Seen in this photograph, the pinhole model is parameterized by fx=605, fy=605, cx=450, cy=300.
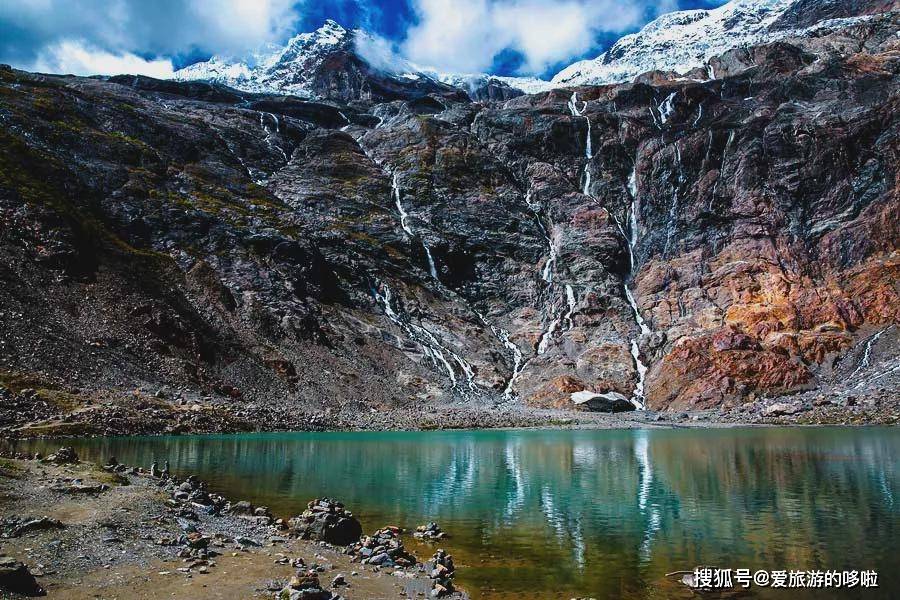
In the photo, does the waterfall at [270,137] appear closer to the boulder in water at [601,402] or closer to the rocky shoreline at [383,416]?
the rocky shoreline at [383,416]

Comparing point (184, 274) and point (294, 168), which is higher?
point (294, 168)

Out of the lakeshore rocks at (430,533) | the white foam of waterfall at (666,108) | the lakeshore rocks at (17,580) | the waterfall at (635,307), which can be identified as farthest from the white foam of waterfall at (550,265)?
the lakeshore rocks at (17,580)

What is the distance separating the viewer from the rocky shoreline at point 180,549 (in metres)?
12.7

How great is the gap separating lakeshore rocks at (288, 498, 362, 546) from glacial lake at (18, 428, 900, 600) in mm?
A: 2309

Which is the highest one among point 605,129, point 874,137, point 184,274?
point 605,129

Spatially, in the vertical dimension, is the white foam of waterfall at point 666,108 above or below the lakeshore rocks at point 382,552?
above

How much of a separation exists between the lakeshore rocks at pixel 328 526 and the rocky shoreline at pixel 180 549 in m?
0.04

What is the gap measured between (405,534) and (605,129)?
16441 cm

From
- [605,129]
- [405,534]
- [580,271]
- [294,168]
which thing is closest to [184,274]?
[294,168]

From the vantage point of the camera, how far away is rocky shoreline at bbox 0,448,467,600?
41.8 ft

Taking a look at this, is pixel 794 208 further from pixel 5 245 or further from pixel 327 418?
pixel 5 245

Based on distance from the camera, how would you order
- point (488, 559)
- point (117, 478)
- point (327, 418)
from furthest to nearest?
point (327, 418)
point (117, 478)
point (488, 559)

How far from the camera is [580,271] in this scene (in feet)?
456

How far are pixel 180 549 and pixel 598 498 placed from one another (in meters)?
20.1
